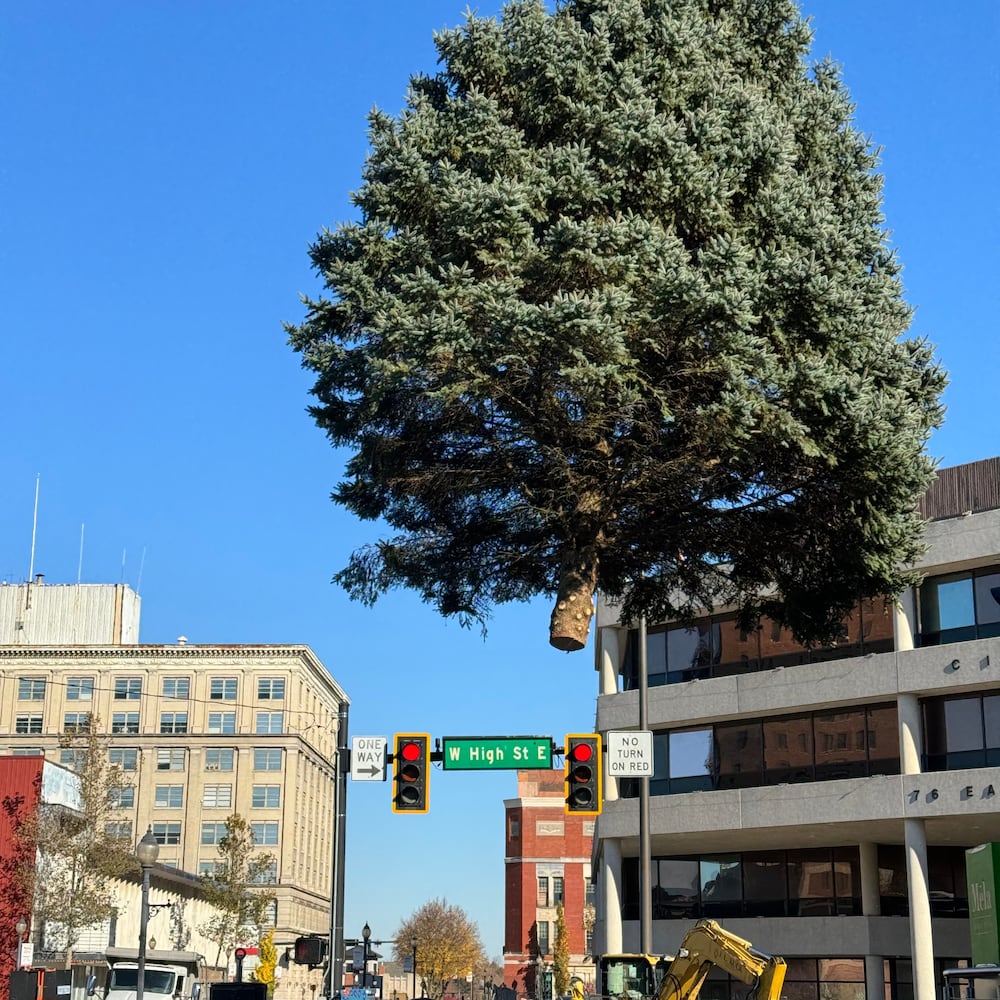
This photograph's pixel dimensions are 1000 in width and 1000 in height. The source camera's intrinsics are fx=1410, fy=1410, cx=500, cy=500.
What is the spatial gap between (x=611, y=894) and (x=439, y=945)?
90944mm

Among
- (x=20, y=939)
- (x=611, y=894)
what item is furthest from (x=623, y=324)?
(x=611, y=894)

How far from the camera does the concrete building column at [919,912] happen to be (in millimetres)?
38719

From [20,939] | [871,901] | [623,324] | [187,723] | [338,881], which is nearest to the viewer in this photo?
[623,324]

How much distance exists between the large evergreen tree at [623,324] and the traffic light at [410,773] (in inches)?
108

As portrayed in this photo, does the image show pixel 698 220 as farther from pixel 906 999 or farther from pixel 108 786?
pixel 108 786

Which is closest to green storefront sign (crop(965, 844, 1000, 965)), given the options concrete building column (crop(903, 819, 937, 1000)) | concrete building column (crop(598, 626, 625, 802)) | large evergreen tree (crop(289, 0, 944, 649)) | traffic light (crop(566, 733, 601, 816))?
large evergreen tree (crop(289, 0, 944, 649))

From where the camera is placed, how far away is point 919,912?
1538 inches

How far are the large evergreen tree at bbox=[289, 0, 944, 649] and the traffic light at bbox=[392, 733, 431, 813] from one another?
A: 2.74 metres

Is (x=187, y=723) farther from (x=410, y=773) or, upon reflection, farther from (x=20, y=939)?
(x=410, y=773)

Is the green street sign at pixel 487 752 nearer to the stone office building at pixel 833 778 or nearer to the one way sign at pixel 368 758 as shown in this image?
the one way sign at pixel 368 758

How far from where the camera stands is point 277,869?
106 m

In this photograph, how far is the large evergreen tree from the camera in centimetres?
1917

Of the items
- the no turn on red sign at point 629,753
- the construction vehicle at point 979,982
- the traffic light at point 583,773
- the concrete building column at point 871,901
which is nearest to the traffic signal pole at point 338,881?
the traffic light at point 583,773

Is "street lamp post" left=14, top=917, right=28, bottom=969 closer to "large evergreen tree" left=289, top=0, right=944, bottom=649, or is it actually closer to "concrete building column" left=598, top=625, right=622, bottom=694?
"concrete building column" left=598, top=625, right=622, bottom=694
